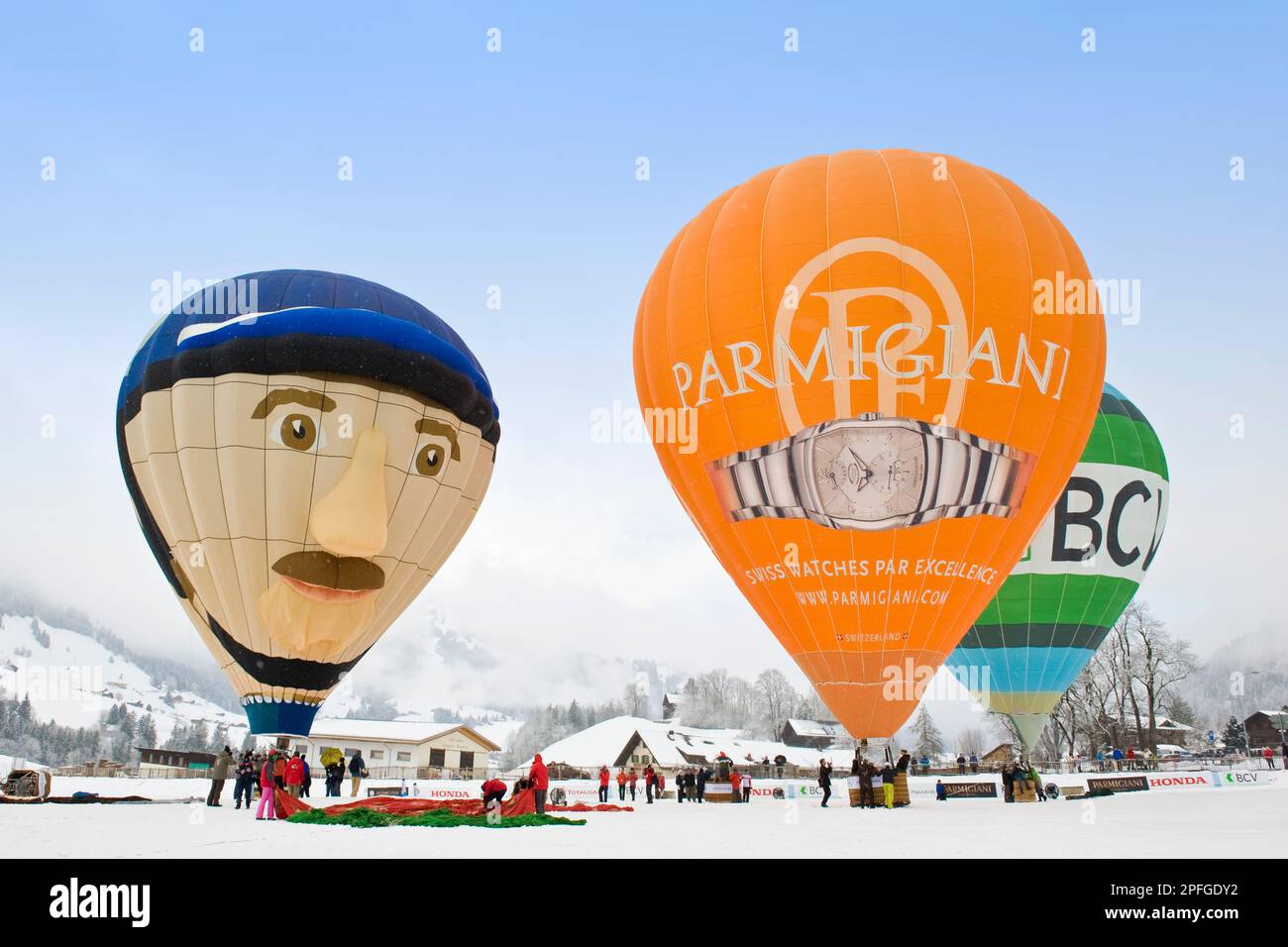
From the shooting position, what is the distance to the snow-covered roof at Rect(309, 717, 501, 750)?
160 feet

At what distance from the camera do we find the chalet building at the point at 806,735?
73.2 m

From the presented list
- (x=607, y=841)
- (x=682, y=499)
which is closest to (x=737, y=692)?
(x=682, y=499)

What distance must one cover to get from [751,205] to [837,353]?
328 cm

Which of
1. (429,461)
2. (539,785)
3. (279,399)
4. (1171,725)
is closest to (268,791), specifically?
(539,785)

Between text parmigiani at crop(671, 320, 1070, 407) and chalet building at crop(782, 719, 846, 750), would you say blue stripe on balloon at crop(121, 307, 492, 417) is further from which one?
chalet building at crop(782, 719, 846, 750)

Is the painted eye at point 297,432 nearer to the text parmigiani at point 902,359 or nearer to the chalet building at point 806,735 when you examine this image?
the text parmigiani at point 902,359

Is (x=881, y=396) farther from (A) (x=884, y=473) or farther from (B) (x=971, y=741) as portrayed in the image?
(B) (x=971, y=741)

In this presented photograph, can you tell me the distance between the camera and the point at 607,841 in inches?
401

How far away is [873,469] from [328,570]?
27.8 ft

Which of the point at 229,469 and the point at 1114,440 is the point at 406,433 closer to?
the point at 229,469

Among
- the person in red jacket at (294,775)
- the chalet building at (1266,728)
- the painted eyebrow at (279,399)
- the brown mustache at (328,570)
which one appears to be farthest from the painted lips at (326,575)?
the chalet building at (1266,728)
